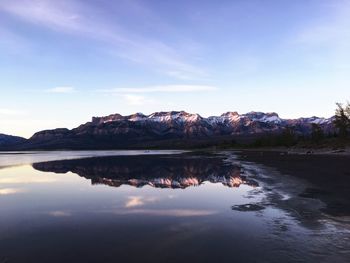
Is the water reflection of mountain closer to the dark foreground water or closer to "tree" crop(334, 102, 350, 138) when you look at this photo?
the dark foreground water

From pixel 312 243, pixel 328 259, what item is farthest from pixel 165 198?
pixel 328 259

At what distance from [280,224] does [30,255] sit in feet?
40.2

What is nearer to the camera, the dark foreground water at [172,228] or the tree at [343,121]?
the dark foreground water at [172,228]

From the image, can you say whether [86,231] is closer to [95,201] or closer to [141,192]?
[95,201]

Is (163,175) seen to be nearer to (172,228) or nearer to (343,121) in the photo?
(172,228)

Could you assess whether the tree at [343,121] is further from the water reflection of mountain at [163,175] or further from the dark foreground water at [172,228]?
the dark foreground water at [172,228]

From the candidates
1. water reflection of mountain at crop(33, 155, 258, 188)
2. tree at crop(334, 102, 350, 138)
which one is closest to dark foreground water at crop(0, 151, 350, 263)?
water reflection of mountain at crop(33, 155, 258, 188)

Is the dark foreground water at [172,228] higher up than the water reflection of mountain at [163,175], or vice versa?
the water reflection of mountain at [163,175]

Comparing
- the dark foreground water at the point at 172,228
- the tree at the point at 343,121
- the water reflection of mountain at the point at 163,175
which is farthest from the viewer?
the tree at the point at 343,121

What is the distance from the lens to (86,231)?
18953 millimetres

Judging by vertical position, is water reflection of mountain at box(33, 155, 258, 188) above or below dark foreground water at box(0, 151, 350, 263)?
above

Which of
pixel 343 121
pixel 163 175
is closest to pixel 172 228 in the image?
pixel 163 175

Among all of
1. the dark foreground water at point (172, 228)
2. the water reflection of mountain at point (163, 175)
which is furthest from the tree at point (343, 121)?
the dark foreground water at point (172, 228)

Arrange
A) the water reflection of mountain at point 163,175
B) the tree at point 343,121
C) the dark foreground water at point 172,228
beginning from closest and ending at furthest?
the dark foreground water at point 172,228
the water reflection of mountain at point 163,175
the tree at point 343,121
